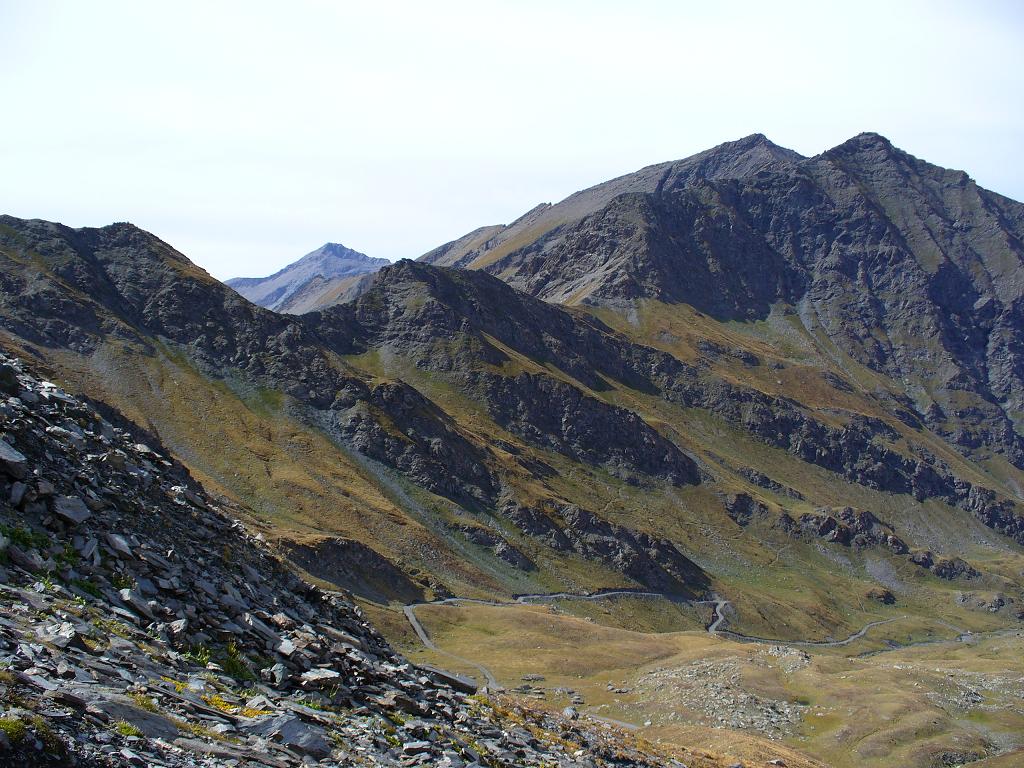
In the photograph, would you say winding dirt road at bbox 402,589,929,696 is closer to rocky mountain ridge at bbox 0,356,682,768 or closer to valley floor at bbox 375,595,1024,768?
valley floor at bbox 375,595,1024,768

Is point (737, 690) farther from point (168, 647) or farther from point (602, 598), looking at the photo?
point (602, 598)

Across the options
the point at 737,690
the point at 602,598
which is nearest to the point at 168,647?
the point at 737,690

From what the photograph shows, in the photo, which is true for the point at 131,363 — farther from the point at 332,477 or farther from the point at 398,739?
the point at 398,739

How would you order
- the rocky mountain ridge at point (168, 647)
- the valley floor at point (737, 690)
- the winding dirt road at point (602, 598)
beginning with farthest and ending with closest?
the winding dirt road at point (602, 598) < the valley floor at point (737, 690) < the rocky mountain ridge at point (168, 647)

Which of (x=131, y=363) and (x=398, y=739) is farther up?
(x=131, y=363)

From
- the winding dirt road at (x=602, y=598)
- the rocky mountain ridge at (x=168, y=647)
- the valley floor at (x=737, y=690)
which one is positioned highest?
the rocky mountain ridge at (x=168, y=647)

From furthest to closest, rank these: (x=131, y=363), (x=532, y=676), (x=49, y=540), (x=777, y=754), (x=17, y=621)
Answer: (x=131, y=363), (x=532, y=676), (x=777, y=754), (x=49, y=540), (x=17, y=621)

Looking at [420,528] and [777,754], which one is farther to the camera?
[420,528]

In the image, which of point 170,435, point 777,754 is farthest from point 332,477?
point 777,754

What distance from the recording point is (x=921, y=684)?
4028 inches

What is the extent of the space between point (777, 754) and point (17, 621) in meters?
57.3

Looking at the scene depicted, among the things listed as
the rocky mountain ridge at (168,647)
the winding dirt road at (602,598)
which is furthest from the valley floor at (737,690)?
the rocky mountain ridge at (168,647)

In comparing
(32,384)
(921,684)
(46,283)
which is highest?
(46,283)

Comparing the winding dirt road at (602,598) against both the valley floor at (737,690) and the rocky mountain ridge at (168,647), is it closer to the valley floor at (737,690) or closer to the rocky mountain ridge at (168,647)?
the valley floor at (737,690)
